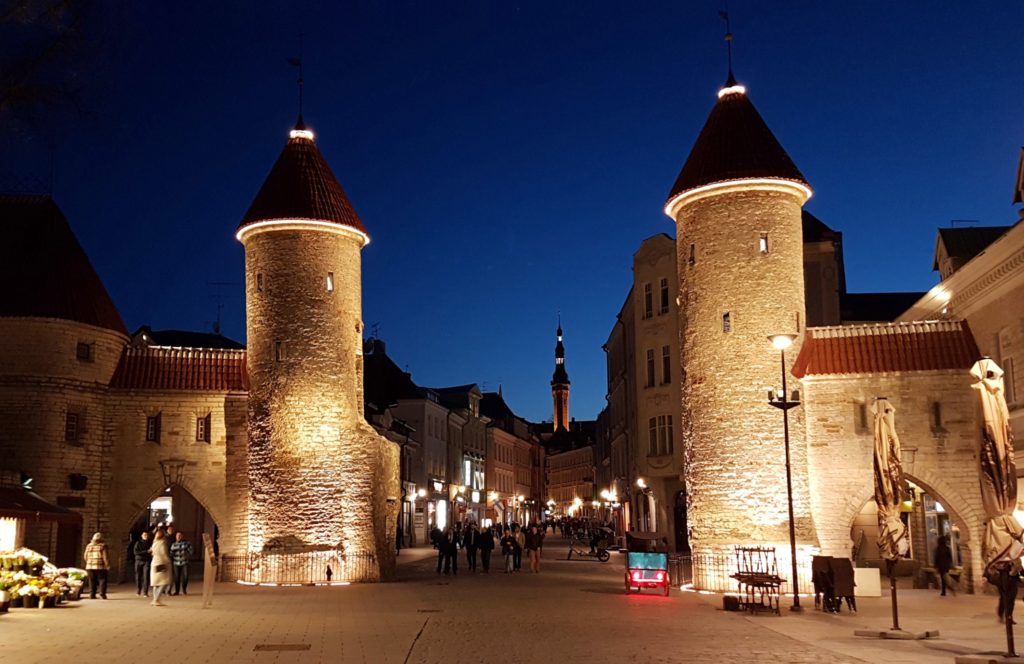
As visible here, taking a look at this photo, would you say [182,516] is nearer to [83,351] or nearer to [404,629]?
[83,351]

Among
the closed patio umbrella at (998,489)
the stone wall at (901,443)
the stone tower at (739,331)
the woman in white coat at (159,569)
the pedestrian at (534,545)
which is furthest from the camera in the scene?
the pedestrian at (534,545)

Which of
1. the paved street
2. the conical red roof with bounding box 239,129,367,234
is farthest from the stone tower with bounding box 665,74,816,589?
the conical red roof with bounding box 239,129,367,234

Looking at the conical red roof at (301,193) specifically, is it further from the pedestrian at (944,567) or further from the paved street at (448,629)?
the pedestrian at (944,567)

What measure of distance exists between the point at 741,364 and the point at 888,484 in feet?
28.2

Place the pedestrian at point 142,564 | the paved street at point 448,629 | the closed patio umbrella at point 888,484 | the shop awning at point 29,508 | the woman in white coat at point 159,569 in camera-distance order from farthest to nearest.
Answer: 1. the pedestrian at point 142,564
2. the shop awning at point 29,508
3. the woman in white coat at point 159,569
4. the closed patio umbrella at point 888,484
5. the paved street at point 448,629

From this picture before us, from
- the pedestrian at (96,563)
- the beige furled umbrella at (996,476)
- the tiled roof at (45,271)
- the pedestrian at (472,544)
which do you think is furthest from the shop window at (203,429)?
the beige furled umbrella at (996,476)

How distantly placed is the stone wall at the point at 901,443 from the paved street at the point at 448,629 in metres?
2.74

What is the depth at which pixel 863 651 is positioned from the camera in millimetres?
15227

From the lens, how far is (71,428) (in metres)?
30.6

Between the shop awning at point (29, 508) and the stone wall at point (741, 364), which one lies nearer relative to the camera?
the shop awning at point (29, 508)

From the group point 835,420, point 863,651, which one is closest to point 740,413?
point 835,420

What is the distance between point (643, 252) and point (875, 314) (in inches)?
629

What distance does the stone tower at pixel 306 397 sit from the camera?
30.9 meters

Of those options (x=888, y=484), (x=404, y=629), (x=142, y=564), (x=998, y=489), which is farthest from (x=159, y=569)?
(x=998, y=489)
